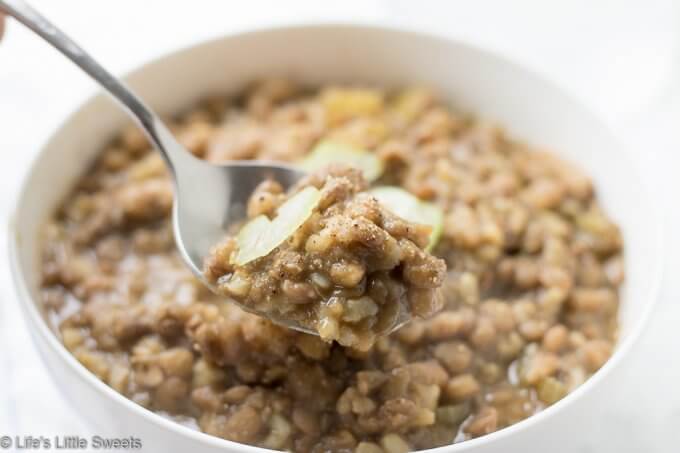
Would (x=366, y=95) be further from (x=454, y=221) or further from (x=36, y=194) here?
(x=36, y=194)

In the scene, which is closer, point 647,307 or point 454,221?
point 647,307

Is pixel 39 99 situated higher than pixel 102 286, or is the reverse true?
pixel 39 99

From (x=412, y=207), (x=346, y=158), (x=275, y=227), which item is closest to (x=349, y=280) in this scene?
(x=275, y=227)

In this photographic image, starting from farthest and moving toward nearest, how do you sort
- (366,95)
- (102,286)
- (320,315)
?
1. (366,95)
2. (102,286)
3. (320,315)

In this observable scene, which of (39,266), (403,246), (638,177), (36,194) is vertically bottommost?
(39,266)

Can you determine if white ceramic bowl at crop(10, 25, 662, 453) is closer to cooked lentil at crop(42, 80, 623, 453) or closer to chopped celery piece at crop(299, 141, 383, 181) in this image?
cooked lentil at crop(42, 80, 623, 453)

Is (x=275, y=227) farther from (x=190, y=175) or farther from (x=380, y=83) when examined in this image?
(x=380, y=83)

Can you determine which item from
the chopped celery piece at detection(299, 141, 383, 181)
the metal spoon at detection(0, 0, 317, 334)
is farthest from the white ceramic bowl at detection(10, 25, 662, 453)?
the chopped celery piece at detection(299, 141, 383, 181)

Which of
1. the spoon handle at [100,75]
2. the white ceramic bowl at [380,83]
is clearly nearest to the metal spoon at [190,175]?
the spoon handle at [100,75]

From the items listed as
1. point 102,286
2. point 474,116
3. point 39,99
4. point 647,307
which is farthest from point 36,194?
point 647,307
